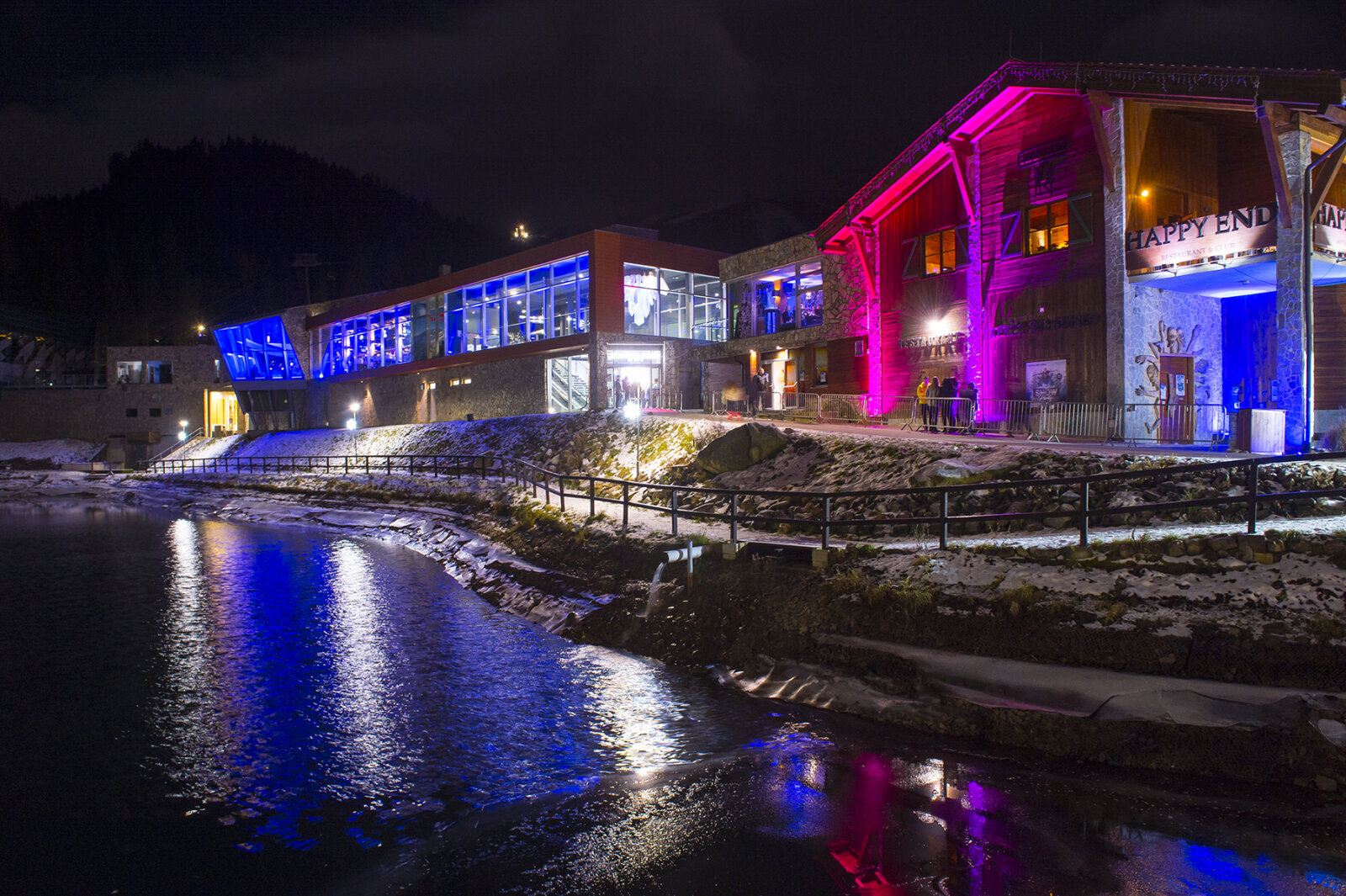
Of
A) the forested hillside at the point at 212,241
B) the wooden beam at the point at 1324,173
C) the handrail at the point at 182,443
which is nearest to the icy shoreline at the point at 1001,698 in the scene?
the wooden beam at the point at 1324,173

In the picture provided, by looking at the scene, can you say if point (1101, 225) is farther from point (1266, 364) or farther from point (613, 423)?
point (613, 423)

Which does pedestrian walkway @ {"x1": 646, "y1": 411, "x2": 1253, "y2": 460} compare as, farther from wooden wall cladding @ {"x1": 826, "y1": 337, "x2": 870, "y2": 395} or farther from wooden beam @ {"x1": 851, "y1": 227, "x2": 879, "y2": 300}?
wooden beam @ {"x1": 851, "y1": 227, "x2": 879, "y2": 300}

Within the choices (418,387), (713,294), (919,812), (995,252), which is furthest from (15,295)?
(919,812)

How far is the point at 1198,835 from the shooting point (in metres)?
6.07

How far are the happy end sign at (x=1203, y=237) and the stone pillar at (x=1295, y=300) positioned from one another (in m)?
0.40

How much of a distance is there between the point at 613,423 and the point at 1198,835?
88.5ft

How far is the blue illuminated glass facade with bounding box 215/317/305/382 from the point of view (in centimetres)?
6312

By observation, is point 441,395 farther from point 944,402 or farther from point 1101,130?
point 1101,130

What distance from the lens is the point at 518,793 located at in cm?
750

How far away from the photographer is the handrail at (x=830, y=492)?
8.84 m

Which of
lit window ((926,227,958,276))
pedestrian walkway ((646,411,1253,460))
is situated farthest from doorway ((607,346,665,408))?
lit window ((926,227,958,276))

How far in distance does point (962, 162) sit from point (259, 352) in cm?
6095

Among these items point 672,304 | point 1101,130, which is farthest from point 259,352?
point 1101,130

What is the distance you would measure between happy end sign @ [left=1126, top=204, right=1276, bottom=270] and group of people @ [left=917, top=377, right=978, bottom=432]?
5.76 meters
